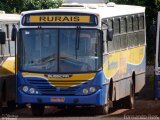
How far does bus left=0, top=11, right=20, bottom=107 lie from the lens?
84.5ft

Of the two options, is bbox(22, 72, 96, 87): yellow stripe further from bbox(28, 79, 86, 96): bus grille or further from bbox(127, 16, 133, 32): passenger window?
bbox(127, 16, 133, 32): passenger window

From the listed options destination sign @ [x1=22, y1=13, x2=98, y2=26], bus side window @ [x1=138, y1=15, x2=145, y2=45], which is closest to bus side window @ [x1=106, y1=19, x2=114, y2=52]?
destination sign @ [x1=22, y1=13, x2=98, y2=26]

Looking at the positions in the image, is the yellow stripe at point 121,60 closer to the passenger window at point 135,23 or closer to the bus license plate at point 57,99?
the passenger window at point 135,23

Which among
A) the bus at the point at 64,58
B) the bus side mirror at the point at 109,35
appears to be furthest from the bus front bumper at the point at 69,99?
the bus side mirror at the point at 109,35

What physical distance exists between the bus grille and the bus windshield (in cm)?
34

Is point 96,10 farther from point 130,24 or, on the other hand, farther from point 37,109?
point 130,24

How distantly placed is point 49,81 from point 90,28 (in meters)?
1.80

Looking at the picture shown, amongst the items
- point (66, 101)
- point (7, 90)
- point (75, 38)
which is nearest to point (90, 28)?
point (75, 38)

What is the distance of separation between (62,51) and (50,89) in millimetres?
1068

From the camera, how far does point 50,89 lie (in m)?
23.6

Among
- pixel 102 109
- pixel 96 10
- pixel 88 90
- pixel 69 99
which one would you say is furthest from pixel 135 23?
pixel 69 99

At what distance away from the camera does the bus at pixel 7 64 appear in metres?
25.8

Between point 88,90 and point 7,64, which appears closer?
point 88,90

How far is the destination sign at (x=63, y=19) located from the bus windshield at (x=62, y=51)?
195mm
